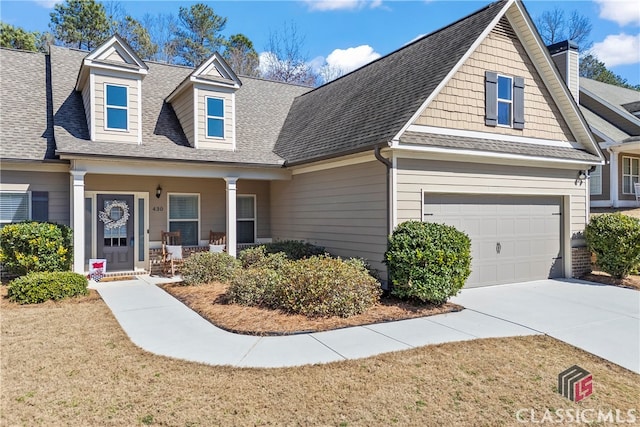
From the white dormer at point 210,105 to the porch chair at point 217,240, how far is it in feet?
8.37

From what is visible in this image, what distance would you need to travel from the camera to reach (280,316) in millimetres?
6895

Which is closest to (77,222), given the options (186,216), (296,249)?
(186,216)

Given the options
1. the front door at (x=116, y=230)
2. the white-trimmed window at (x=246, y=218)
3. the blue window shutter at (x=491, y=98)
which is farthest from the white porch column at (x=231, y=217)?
the blue window shutter at (x=491, y=98)

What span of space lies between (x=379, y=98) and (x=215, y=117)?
4.73 meters

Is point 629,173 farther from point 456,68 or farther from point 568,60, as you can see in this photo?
point 456,68

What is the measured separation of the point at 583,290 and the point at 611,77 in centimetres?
3926

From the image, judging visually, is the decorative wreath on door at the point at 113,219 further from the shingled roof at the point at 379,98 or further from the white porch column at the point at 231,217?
the shingled roof at the point at 379,98

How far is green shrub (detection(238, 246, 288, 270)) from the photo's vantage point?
9453mm

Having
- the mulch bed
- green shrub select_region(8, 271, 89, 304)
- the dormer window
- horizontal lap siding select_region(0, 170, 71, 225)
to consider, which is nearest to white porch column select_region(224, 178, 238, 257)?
the mulch bed

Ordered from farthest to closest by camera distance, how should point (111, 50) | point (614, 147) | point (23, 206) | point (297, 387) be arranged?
point (614, 147) < point (111, 50) < point (23, 206) < point (297, 387)

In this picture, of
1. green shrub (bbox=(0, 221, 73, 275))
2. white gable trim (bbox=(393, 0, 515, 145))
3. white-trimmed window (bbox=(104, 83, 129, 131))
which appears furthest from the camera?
white-trimmed window (bbox=(104, 83, 129, 131))

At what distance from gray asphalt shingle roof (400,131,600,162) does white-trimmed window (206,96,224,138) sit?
19.4 feet

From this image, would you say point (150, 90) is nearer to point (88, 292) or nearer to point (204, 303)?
point (88, 292)

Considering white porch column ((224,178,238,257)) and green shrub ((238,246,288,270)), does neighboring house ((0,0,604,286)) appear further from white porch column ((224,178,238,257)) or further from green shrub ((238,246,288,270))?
green shrub ((238,246,288,270))
